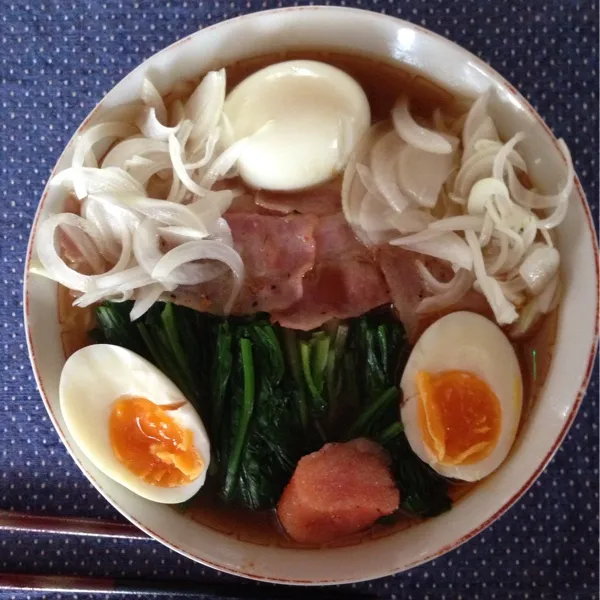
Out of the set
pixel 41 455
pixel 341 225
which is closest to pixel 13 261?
pixel 41 455

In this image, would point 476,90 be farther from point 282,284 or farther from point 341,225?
point 282,284

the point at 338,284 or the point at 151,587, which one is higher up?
the point at 338,284

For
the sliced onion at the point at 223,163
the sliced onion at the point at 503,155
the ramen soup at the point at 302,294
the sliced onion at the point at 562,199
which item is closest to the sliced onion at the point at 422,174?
the ramen soup at the point at 302,294

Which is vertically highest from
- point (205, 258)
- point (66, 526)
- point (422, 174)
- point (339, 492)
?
point (422, 174)

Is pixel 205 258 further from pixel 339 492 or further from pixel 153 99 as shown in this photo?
pixel 339 492

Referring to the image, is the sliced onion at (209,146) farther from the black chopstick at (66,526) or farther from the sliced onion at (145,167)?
the black chopstick at (66,526)

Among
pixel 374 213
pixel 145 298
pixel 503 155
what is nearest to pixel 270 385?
pixel 145 298
